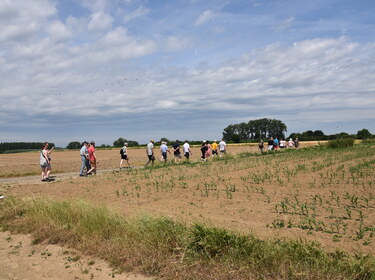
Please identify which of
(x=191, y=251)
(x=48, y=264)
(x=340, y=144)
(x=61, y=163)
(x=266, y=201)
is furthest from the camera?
(x=340, y=144)

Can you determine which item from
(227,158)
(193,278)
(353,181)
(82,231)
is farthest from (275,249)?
(227,158)

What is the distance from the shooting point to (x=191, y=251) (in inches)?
211

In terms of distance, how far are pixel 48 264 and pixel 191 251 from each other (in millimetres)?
2777

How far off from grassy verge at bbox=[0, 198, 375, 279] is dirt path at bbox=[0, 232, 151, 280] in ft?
0.58

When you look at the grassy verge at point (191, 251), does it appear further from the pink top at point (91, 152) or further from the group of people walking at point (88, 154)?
the group of people walking at point (88, 154)

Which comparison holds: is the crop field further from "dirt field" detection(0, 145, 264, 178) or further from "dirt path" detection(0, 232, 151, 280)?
"dirt field" detection(0, 145, 264, 178)

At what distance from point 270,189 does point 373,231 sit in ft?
18.3

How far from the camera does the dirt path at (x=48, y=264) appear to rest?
5.66 meters

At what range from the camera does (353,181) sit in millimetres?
12055

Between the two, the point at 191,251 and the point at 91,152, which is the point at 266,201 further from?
the point at 91,152

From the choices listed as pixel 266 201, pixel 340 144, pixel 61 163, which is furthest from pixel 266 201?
pixel 340 144

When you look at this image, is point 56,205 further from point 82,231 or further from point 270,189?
point 270,189

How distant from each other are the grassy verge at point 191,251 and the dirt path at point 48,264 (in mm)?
176

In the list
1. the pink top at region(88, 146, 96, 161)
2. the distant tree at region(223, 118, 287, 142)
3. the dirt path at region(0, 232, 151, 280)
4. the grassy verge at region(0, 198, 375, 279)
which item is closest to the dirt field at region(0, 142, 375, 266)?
the grassy verge at region(0, 198, 375, 279)
